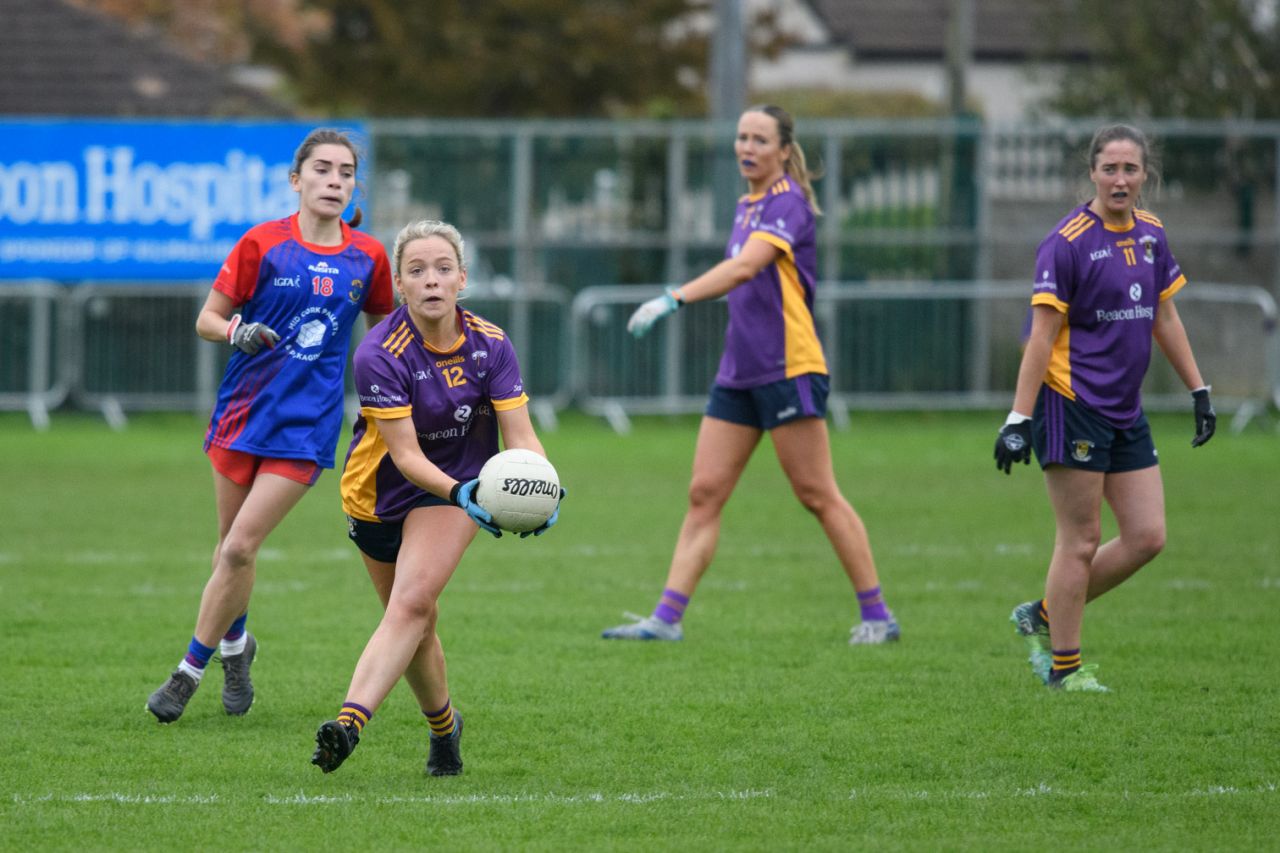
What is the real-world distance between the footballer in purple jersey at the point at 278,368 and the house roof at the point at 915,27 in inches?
1800

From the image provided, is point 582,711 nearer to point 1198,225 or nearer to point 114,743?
point 114,743

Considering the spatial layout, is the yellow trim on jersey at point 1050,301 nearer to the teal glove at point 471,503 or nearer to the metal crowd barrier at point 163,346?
the teal glove at point 471,503

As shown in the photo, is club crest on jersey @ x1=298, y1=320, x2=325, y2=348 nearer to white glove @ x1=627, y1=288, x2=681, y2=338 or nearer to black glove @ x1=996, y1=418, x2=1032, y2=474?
white glove @ x1=627, y1=288, x2=681, y2=338

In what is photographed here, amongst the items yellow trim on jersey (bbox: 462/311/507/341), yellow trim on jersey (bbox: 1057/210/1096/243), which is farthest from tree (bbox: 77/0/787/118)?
yellow trim on jersey (bbox: 462/311/507/341)

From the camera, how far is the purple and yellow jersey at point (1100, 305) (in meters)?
7.24

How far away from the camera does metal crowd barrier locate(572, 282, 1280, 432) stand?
19.1m

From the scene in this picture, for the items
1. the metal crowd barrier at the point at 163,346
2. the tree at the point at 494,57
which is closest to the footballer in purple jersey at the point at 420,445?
the metal crowd barrier at the point at 163,346

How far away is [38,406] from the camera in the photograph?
19047mm

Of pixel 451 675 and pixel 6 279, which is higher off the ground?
pixel 6 279

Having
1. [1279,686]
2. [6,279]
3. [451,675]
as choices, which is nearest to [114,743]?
[451,675]

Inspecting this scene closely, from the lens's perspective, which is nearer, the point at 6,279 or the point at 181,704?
the point at 181,704

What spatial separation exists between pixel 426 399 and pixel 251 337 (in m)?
1.07

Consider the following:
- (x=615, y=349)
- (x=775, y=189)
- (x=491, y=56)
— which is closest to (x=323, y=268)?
(x=775, y=189)

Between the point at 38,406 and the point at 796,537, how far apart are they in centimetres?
971
